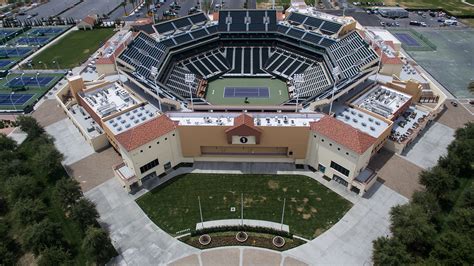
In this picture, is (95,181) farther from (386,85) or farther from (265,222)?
(386,85)

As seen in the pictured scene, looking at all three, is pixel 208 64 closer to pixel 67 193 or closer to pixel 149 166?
pixel 149 166

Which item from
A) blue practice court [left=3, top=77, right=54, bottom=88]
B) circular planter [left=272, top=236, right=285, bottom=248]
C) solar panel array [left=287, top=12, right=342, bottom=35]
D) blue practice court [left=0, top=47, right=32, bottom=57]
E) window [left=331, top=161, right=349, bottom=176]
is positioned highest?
solar panel array [left=287, top=12, right=342, bottom=35]

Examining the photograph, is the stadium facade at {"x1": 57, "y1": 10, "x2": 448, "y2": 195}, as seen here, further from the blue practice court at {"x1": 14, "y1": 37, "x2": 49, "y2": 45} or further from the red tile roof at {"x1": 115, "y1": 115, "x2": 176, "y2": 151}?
the blue practice court at {"x1": 14, "y1": 37, "x2": 49, "y2": 45}

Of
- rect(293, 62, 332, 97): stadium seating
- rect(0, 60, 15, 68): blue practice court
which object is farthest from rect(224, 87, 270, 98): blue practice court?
rect(0, 60, 15, 68): blue practice court

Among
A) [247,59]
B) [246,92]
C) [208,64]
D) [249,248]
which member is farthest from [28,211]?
[247,59]

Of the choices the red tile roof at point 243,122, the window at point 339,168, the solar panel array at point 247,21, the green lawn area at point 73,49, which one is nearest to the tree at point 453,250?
the window at point 339,168

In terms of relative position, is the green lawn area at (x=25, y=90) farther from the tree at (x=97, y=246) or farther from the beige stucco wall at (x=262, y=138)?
the tree at (x=97, y=246)

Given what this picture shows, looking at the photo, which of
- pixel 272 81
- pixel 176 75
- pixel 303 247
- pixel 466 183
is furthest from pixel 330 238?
pixel 176 75
